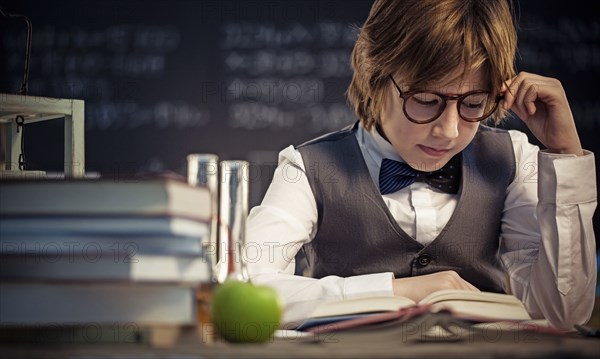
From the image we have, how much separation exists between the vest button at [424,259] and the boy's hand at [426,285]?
0.30 m

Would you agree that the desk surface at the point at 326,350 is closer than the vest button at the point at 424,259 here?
Yes

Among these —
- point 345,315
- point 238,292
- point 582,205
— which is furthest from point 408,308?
point 582,205

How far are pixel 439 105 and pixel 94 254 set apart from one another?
83 cm

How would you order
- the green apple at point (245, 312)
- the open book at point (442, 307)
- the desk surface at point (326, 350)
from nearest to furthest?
the desk surface at point (326, 350)
the green apple at point (245, 312)
the open book at point (442, 307)

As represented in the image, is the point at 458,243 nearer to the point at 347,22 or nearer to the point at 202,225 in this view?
the point at 202,225

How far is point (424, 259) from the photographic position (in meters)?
1.63

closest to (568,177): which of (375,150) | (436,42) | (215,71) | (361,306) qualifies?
(436,42)

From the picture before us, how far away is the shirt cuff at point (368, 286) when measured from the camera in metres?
1.28

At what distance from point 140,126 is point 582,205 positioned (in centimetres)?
310

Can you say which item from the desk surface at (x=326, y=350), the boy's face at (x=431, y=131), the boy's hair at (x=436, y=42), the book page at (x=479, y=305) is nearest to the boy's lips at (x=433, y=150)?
the boy's face at (x=431, y=131)

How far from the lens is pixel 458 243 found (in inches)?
65.3

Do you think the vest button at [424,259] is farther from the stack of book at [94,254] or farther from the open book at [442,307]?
the stack of book at [94,254]

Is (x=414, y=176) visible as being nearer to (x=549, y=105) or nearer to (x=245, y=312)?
(x=549, y=105)

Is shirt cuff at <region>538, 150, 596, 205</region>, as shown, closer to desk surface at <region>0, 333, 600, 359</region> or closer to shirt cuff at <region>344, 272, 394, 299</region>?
shirt cuff at <region>344, 272, 394, 299</region>
